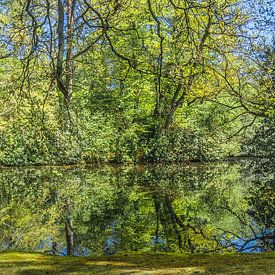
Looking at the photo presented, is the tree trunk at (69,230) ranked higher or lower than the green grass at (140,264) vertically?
lower

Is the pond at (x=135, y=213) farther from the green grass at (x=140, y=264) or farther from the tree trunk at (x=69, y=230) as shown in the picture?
the green grass at (x=140, y=264)

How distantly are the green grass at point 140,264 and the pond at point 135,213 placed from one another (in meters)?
2.91

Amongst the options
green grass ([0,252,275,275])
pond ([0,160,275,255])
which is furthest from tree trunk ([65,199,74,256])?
green grass ([0,252,275,275])

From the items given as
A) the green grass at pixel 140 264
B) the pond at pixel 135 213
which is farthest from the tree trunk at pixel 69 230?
the green grass at pixel 140 264

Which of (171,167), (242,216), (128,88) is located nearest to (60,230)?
(242,216)

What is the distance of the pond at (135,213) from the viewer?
804 cm

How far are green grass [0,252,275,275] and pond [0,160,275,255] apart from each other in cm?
291

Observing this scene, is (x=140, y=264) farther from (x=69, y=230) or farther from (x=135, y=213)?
(x=135, y=213)

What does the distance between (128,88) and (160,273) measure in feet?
69.2

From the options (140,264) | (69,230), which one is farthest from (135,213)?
(140,264)

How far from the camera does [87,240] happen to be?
27.7ft

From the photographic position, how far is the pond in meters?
8.04

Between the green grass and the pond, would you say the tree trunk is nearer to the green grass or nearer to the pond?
the pond

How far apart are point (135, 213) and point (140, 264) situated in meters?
6.40
